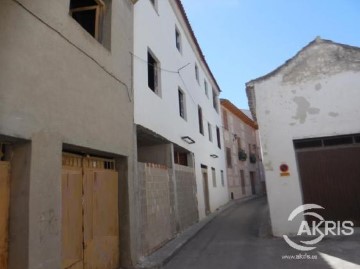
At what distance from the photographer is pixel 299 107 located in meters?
8.66

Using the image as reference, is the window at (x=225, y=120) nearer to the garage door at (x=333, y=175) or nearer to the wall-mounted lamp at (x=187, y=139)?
the wall-mounted lamp at (x=187, y=139)

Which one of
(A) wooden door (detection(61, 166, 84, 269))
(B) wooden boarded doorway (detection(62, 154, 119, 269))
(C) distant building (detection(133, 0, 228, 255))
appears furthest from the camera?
(C) distant building (detection(133, 0, 228, 255))

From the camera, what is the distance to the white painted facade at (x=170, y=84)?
26.3ft

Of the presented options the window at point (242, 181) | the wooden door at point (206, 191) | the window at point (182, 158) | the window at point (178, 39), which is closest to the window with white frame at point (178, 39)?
the window at point (178, 39)

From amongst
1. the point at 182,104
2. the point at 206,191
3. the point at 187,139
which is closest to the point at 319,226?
the point at 187,139

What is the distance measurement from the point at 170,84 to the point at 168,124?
1699mm

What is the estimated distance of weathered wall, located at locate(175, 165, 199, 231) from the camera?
1024 centimetres

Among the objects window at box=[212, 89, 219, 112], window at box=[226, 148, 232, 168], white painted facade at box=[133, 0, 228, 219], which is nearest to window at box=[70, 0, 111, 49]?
white painted facade at box=[133, 0, 228, 219]

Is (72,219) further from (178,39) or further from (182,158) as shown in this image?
(178,39)

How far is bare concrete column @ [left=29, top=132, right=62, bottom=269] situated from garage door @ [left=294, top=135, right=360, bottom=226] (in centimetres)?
647

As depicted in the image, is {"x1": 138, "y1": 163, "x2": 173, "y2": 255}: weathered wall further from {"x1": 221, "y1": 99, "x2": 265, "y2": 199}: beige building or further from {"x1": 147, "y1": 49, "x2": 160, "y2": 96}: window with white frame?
{"x1": 221, "y1": 99, "x2": 265, "y2": 199}: beige building

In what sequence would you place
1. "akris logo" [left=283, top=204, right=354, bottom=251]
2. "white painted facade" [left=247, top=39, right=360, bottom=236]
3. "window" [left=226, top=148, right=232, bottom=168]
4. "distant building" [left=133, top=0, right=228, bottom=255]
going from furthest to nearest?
"window" [left=226, top=148, right=232, bottom=168] → "white painted facade" [left=247, top=39, right=360, bottom=236] → "akris logo" [left=283, top=204, right=354, bottom=251] → "distant building" [left=133, top=0, right=228, bottom=255]

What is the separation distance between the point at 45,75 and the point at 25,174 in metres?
1.32

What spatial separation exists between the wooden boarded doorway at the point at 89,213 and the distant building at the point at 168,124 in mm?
1051
